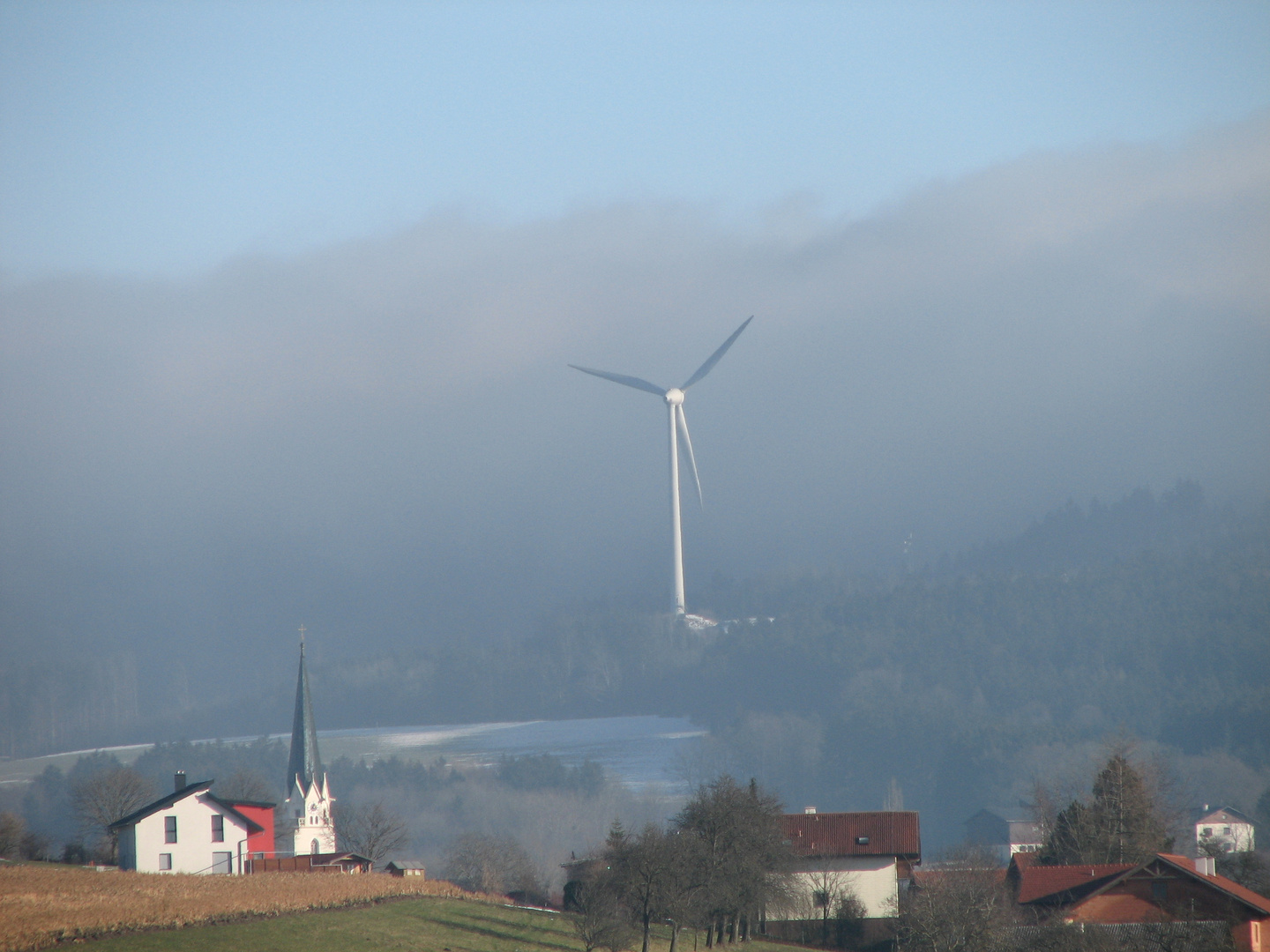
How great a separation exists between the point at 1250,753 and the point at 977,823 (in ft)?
177

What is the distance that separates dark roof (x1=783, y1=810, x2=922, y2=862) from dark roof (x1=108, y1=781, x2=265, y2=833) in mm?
31997

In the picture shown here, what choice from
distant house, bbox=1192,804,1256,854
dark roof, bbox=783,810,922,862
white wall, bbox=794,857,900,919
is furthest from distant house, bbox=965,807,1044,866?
white wall, bbox=794,857,900,919

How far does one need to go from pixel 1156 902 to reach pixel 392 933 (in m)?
36.6

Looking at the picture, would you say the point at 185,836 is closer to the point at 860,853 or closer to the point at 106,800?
the point at 106,800

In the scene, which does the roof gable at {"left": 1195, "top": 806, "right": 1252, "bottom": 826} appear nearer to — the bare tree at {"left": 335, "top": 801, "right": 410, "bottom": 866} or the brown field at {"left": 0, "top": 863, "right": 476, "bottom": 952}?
the bare tree at {"left": 335, "top": 801, "right": 410, "bottom": 866}

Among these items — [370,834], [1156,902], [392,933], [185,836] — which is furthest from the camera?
[370,834]

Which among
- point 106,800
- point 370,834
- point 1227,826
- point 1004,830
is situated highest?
point 106,800

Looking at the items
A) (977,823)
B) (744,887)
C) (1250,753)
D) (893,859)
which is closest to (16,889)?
(744,887)

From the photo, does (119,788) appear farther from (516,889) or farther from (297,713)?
(516,889)

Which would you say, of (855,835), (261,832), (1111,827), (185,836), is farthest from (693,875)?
(1111,827)

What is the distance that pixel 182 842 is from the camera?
8012 centimetres

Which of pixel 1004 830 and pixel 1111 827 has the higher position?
pixel 1111 827

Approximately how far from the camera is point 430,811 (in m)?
192

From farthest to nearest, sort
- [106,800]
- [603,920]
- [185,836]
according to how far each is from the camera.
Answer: [106,800] → [185,836] → [603,920]
